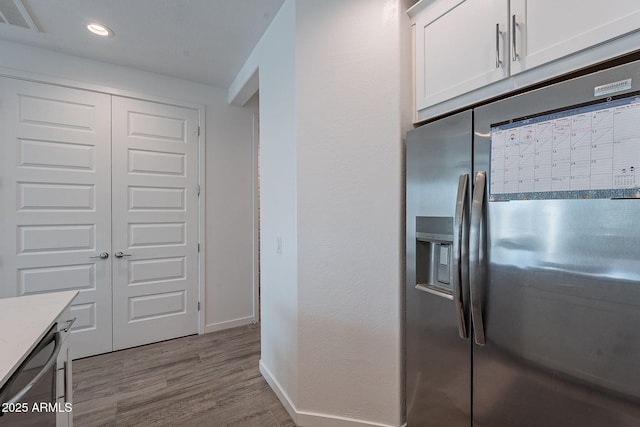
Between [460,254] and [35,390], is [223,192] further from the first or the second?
[460,254]

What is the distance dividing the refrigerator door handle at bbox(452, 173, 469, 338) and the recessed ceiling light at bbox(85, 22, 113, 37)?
113 inches

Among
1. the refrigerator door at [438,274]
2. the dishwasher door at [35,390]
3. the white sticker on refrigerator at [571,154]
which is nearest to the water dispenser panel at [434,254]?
the refrigerator door at [438,274]

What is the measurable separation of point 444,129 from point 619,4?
0.64 metres

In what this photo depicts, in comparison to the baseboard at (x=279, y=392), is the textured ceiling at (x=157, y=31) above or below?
above

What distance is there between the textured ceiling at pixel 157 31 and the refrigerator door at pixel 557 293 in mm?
1913

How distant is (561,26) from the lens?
3.27 ft

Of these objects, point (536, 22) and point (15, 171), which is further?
point (15, 171)

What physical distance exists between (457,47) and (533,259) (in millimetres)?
1025

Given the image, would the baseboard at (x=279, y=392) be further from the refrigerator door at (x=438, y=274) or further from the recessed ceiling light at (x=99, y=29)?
the recessed ceiling light at (x=99, y=29)

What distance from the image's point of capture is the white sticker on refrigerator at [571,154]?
842 mm

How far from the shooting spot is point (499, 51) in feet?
3.79

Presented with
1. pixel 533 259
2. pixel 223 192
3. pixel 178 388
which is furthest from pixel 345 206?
pixel 223 192

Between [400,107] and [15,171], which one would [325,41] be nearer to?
[400,107]

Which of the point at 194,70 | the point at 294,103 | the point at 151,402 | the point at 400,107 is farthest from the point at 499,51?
the point at 151,402
